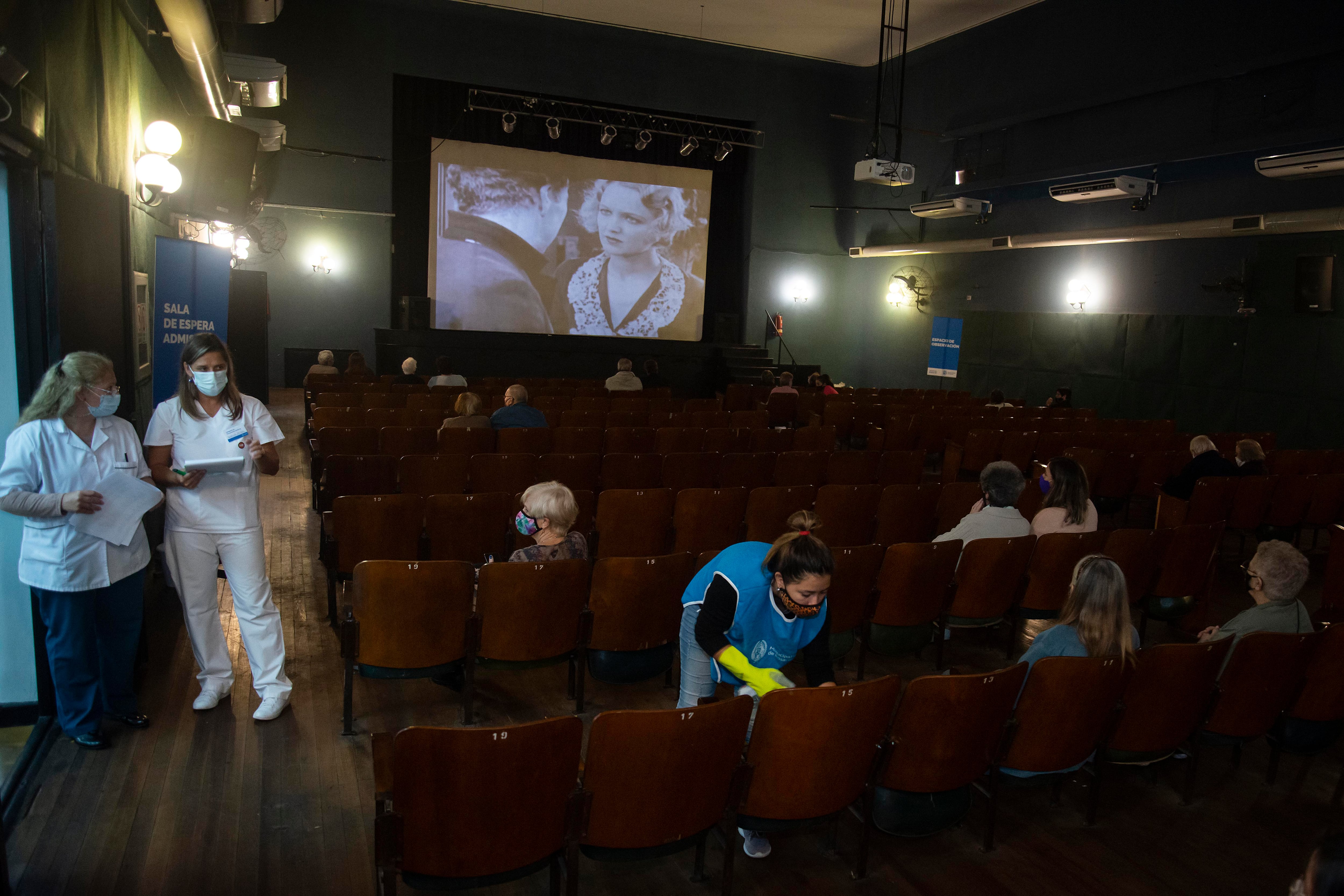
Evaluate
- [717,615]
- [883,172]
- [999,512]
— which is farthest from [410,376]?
[717,615]

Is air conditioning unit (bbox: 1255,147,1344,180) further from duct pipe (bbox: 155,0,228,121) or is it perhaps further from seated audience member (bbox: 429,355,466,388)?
duct pipe (bbox: 155,0,228,121)

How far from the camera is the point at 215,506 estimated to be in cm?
329

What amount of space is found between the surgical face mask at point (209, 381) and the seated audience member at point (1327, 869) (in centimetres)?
348

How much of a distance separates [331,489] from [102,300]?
1931mm

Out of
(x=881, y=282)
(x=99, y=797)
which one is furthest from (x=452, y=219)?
(x=99, y=797)

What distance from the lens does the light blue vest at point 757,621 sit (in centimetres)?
271

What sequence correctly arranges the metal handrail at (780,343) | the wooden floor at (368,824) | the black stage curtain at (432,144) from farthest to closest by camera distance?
the metal handrail at (780,343)
the black stage curtain at (432,144)
the wooden floor at (368,824)

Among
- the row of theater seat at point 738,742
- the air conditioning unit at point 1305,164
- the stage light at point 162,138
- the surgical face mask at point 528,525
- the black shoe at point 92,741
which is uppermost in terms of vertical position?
the air conditioning unit at point 1305,164

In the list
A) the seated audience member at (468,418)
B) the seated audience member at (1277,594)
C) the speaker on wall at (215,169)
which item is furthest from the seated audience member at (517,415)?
the seated audience member at (1277,594)

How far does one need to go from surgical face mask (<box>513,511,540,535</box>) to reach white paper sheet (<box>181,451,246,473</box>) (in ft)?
3.53

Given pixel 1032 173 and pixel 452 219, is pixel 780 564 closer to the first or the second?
pixel 1032 173

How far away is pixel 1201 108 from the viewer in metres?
11.8

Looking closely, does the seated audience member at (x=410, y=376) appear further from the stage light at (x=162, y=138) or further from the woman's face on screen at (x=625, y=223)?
the woman's face on screen at (x=625, y=223)

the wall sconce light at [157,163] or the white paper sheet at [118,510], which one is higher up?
the wall sconce light at [157,163]
